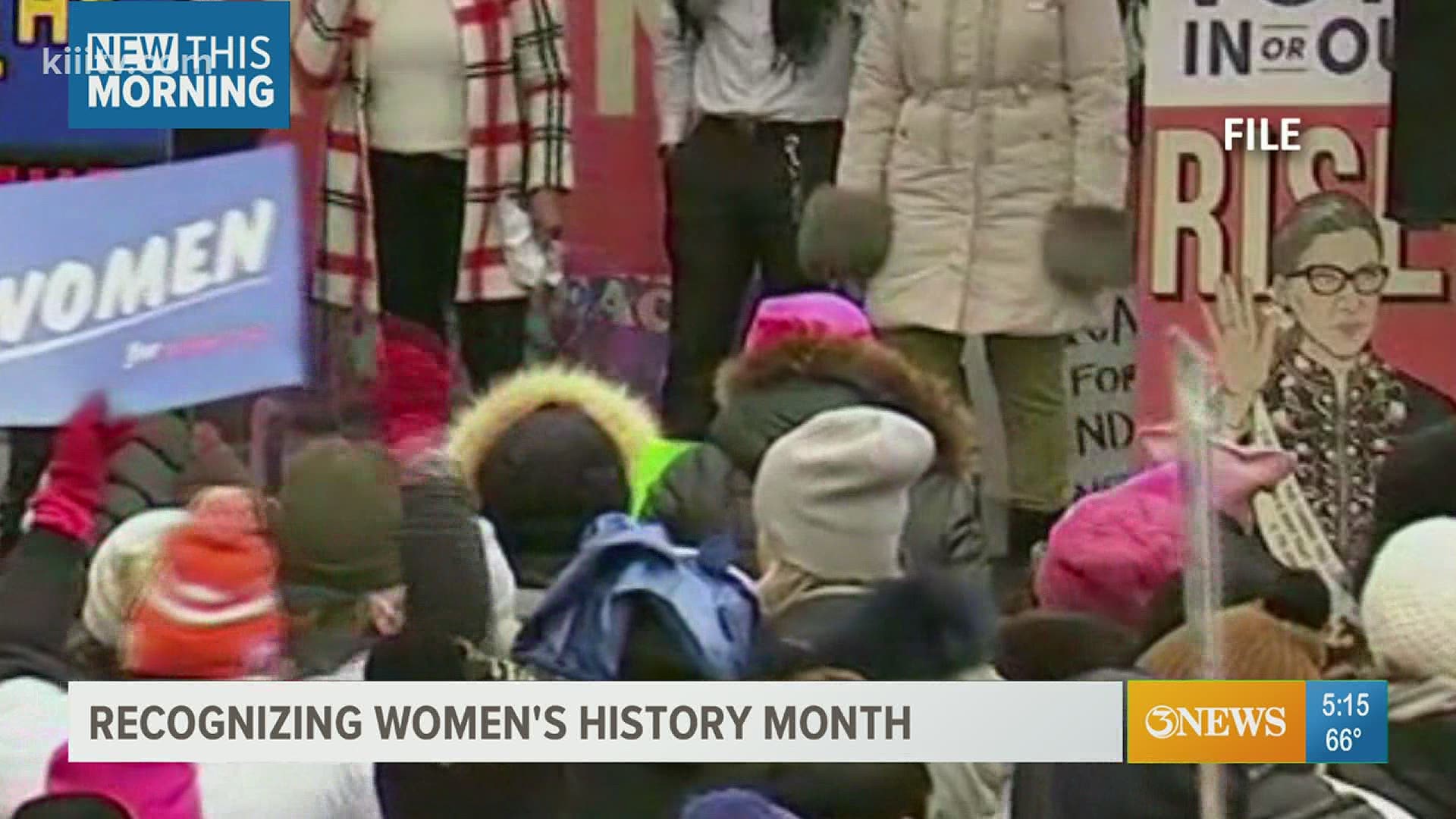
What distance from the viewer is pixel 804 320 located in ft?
13.3

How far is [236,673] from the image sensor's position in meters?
4.06

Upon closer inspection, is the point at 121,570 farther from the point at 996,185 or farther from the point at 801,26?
the point at 996,185

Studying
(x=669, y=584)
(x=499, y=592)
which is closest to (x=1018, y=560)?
(x=669, y=584)

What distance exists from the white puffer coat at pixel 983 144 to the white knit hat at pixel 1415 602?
515 millimetres

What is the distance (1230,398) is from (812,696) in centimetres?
68

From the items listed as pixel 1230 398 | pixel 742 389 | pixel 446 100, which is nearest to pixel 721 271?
pixel 742 389

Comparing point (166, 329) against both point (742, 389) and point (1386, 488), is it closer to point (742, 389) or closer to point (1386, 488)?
point (742, 389)

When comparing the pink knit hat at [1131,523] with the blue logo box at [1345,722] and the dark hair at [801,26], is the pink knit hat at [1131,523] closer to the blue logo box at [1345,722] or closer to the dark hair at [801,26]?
the blue logo box at [1345,722]

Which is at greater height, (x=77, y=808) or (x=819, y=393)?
(x=819, y=393)

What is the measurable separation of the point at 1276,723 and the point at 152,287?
155cm

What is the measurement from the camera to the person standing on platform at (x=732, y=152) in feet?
13.3

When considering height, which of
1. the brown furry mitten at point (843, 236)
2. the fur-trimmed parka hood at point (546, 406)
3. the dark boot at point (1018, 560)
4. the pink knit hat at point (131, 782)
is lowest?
the pink knit hat at point (131, 782)

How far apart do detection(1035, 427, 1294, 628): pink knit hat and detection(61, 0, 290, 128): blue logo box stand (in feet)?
3.95

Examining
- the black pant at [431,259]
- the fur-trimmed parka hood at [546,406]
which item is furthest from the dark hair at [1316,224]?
the black pant at [431,259]
